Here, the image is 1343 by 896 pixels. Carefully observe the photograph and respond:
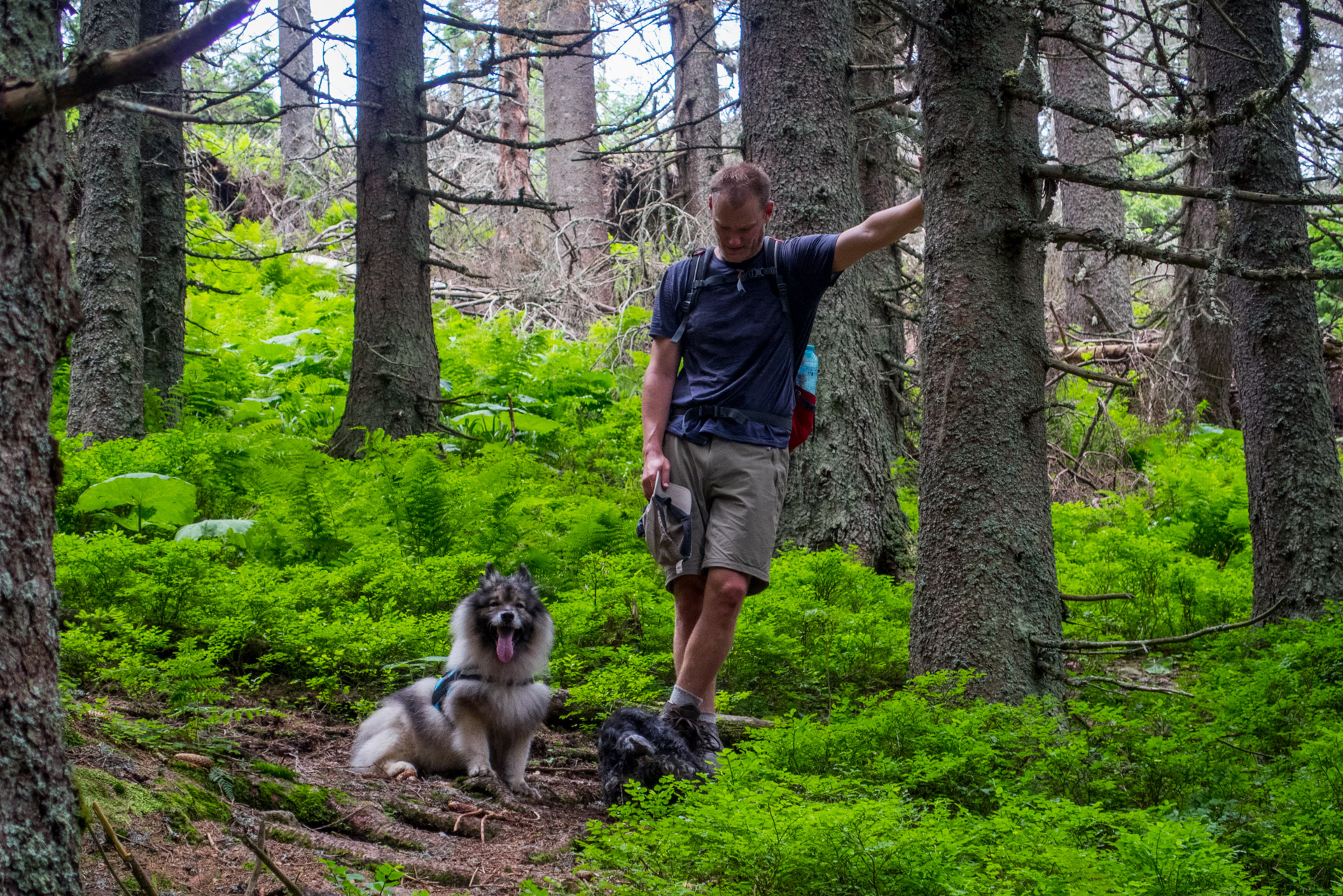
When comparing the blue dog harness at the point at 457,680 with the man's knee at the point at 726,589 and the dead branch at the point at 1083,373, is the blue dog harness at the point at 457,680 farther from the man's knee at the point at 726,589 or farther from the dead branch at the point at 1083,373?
the dead branch at the point at 1083,373

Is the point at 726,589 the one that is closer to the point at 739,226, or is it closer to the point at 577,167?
the point at 739,226

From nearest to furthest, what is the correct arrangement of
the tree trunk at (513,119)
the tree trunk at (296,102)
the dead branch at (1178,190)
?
the dead branch at (1178,190) < the tree trunk at (513,119) < the tree trunk at (296,102)

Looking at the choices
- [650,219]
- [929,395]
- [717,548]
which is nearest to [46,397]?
[717,548]

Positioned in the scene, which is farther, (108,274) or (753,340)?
(108,274)

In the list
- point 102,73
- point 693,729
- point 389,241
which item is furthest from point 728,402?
point 389,241

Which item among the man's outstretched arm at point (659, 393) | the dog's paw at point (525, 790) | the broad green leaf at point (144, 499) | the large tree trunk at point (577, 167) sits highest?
the large tree trunk at point (577, 167)

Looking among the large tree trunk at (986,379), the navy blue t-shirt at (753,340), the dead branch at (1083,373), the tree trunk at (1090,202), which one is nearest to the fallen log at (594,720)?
the large tree trunk at (986,379)

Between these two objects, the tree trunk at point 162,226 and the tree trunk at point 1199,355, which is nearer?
the tree trunk at point 162,226

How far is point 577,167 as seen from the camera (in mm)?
17984

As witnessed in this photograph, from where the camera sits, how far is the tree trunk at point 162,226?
9.65m

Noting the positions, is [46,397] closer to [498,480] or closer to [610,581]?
[610,581]

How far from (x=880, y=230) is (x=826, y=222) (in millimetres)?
2961

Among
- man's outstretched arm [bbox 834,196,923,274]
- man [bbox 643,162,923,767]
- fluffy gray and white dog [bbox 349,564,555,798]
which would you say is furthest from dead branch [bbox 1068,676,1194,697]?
fluffy gray and white dog [bbox 349,564,555,798]

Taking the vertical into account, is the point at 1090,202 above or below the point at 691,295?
above
